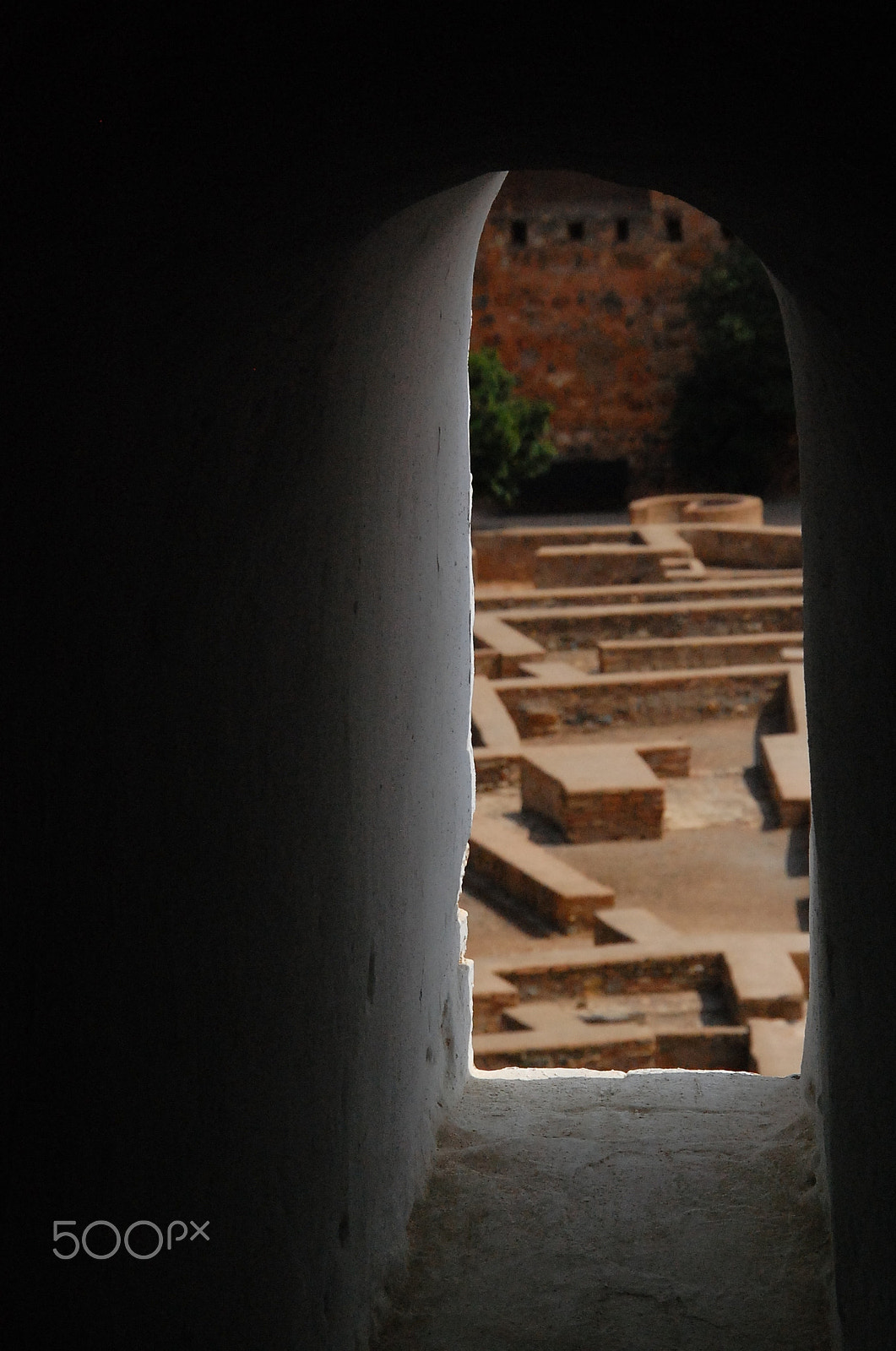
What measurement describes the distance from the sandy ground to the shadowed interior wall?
5913 mm

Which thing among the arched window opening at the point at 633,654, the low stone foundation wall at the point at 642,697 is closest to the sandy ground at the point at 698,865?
the arched window opening at the point at 633,654

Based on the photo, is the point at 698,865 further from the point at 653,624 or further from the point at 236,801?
the point at 236,801

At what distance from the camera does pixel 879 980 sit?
219 centimetres

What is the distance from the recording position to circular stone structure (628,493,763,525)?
19.9m

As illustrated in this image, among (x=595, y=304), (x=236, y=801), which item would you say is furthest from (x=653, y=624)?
(x=595, y=304)

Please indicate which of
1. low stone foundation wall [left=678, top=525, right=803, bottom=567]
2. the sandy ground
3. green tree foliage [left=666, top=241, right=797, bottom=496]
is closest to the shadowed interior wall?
the sandy ground

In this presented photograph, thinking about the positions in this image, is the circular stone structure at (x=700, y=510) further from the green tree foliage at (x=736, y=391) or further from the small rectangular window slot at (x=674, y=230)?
the small rectangular window slot at (x=674, y=230)

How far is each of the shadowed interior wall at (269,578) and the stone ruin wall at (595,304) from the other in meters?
23.6

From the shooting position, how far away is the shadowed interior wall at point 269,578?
1.59 metres

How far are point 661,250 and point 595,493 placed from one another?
4.50 meters

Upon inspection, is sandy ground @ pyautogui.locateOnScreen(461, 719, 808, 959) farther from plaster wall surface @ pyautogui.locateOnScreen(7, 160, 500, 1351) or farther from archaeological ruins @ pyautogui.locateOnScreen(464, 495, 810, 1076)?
plaster wall surface @ pyautogui.locateOnScreen(7, 160, 500, 1351)

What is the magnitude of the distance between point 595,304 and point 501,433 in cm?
584

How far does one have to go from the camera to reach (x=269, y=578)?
235 cm

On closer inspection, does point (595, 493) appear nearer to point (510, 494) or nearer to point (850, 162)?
point (510, 494)
